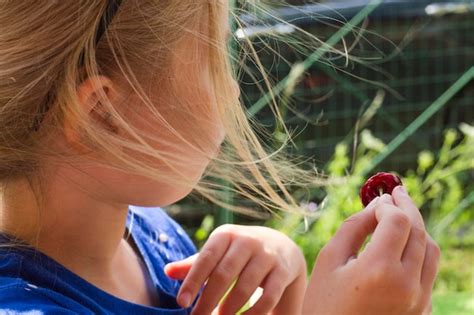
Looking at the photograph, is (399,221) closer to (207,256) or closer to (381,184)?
(381,184)

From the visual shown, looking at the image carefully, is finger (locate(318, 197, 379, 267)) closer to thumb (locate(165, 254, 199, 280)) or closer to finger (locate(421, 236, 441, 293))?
finger (locate(421, 236, 441, 293))

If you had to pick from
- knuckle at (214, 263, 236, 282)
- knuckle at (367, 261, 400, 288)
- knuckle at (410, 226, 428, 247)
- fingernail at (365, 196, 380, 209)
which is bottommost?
knuckle at (214, 263, 236, 282)

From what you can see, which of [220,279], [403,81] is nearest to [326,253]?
[220,279]

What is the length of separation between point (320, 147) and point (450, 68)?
0.75m

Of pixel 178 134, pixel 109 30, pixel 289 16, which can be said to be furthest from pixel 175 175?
pixel 289 16

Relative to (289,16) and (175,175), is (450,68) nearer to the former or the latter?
(289,16)

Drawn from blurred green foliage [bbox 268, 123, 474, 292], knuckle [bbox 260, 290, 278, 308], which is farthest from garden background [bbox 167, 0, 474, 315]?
knuckle [bbox 260, 290, 278, 308]

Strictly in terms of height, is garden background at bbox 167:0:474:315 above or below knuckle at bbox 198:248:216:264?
below

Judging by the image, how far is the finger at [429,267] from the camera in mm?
947

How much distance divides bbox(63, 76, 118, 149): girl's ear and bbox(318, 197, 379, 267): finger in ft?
0.87

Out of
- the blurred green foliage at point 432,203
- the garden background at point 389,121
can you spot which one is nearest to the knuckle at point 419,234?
the garden background at point 389,121

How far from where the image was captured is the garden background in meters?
2.83

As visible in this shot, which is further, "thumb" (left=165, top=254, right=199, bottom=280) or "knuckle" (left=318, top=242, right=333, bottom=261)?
"thumb" (left=165, top=254, right=199, bottom=280)

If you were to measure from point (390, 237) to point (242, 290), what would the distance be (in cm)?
31
